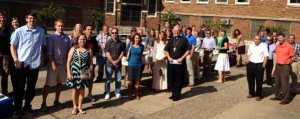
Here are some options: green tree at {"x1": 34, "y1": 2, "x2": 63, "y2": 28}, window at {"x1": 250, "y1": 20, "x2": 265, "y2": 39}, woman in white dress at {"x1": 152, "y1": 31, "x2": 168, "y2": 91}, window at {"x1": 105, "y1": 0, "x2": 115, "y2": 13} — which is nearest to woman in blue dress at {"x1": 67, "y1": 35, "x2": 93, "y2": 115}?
woman in white dress at {"x1": 152, "y1": 31, "x2": 168, "y2": 91}

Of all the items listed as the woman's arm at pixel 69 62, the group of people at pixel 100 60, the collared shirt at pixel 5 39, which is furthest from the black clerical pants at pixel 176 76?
the collared shirt at pixel 5 39

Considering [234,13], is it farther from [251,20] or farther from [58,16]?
[58,16]

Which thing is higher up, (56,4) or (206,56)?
(56,4)

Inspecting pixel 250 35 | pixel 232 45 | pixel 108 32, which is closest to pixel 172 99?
pixel 108 32

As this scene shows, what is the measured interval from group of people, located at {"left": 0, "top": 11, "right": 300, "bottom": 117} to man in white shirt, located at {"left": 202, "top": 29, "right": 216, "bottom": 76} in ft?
1.47

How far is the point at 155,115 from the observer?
683cm

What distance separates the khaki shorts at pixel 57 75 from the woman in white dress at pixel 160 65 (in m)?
2.73

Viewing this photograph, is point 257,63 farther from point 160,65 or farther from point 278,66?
point 160,65

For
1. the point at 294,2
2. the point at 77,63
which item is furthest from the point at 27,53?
the point at 294,2

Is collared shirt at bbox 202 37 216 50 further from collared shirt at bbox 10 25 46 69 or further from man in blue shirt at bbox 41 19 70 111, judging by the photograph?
collared shirt at bbox 10 25 46 69

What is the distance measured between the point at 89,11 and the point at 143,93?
26.5m

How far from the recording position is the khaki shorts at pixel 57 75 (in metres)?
6.61

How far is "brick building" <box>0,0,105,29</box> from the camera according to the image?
1139 inches

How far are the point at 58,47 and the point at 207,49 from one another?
20.6ft
